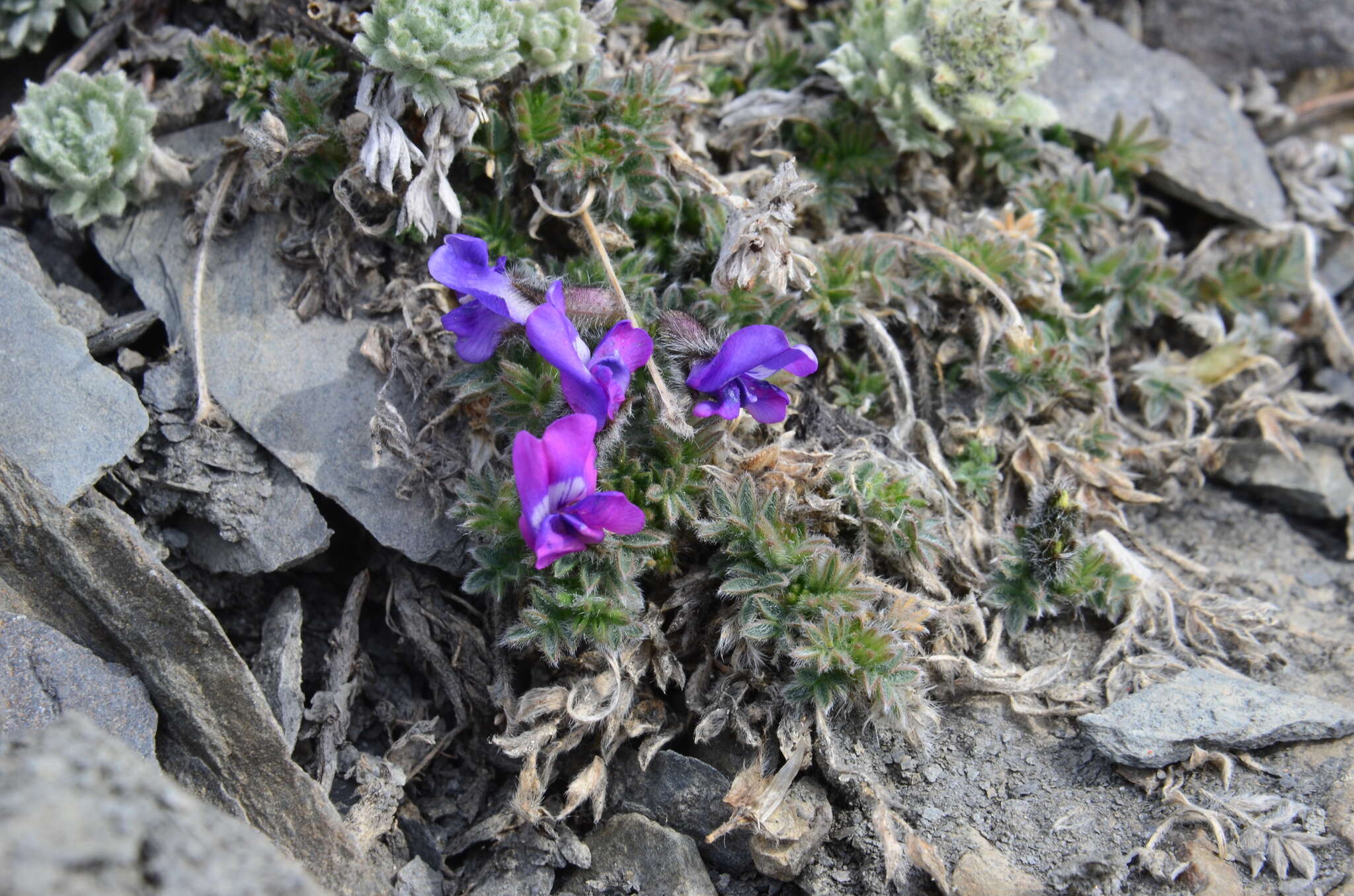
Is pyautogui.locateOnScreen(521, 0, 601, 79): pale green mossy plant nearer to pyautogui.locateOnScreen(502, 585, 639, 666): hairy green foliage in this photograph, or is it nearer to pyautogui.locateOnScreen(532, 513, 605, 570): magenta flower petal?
pyautogui.locateOnScreen(532, 513, 605, 570): magenta flower petal

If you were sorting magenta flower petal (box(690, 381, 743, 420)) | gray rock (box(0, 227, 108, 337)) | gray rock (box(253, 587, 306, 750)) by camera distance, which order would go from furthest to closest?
gray rock (box(0, 227, 108, 337)), gray rock (box(253, 587, 306, 750)), magenta flower petal (box(690, 381, 743, 420))

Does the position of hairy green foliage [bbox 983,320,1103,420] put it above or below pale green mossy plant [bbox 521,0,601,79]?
below

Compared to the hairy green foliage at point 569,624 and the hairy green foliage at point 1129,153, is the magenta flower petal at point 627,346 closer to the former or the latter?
the hairy green foliage at point 569,624

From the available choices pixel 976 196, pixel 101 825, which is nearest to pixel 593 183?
pixel 976 196

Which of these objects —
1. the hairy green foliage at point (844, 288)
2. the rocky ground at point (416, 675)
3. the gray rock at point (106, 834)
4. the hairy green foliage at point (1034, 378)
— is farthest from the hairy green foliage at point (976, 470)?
the gray rock at point (106, 834)

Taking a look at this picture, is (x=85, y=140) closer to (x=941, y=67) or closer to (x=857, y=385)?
(x=857, y=385)

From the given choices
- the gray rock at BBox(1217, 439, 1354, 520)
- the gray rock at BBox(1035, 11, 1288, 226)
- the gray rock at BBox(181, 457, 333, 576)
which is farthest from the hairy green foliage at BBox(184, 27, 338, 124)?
the gray rock at BBox(1217, 439, 1354, 520)

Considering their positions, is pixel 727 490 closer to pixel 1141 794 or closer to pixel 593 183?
pixel 593 183

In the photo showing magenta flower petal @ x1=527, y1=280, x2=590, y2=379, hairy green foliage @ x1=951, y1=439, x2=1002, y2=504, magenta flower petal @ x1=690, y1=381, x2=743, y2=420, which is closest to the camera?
magenta flower petal @ x1=527, y1=280, x2=590, y2=379
